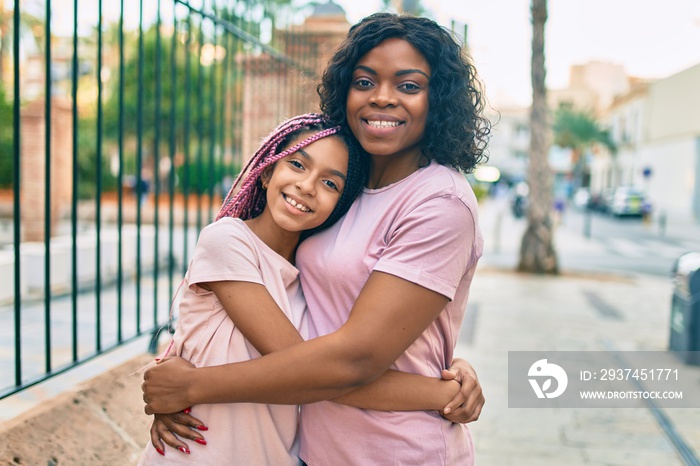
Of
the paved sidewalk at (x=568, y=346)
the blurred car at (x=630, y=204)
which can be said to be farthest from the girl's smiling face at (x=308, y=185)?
the blurred car at (x=630, y=204)

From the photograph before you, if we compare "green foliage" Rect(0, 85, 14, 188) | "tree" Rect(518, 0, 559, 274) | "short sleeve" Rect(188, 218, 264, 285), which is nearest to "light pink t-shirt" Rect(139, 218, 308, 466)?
"short sleeve" Rect(188, 218, 264, 285)

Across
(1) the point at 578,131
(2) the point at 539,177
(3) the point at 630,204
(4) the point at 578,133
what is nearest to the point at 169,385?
(2) the point at 539,177

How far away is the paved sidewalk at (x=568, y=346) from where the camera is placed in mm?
3846

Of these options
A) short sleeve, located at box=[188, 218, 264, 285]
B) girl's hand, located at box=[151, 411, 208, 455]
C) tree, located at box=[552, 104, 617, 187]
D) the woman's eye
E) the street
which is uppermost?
tree, located at box=[552, 104, 617, 187]

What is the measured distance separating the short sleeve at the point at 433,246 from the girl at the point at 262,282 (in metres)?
0.28

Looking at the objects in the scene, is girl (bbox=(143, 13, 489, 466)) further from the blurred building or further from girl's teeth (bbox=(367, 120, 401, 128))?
the blurred building

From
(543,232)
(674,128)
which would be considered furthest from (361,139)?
(674,128)

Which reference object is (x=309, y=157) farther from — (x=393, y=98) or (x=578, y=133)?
(x=578, y=133)

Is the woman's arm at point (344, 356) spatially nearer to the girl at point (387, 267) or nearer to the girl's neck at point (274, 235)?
the girl at point (387, 267)

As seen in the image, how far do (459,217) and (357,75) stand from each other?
0.54 metres

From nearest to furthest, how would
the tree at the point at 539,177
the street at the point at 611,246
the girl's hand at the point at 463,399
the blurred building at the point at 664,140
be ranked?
the girl's hand at the point at 463,399
the tree at the point at 539,177
the street at the point at 611,246
the blurred building at the point at 664,140

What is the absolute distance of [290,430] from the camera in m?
1.80

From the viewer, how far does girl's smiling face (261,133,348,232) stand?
1752 mm

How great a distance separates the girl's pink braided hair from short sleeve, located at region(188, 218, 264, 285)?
0.81 feet
